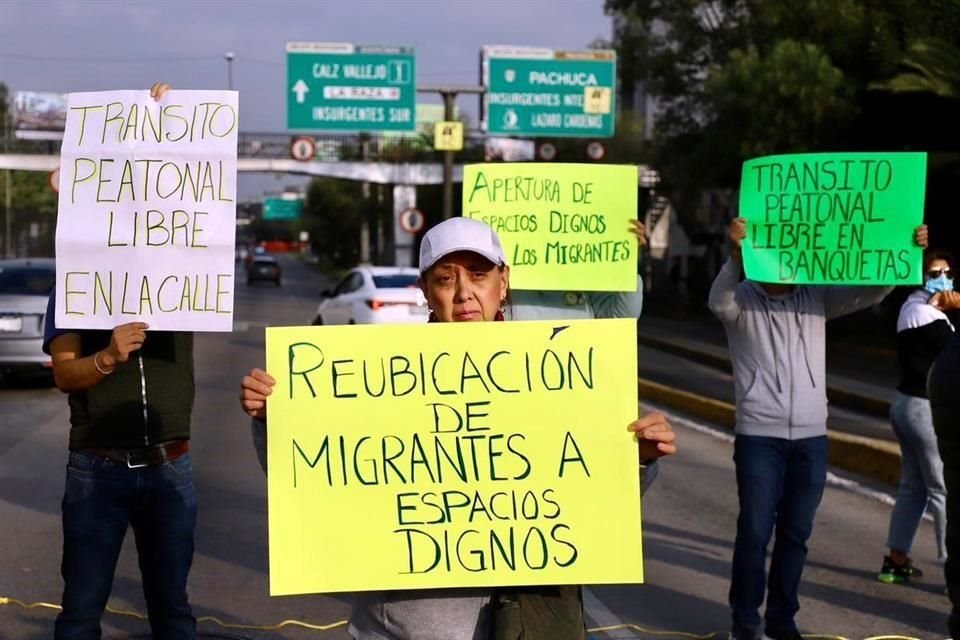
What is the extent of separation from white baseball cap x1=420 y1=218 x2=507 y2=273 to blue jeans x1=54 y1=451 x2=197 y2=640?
1.65 meters

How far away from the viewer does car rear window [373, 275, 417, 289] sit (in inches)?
771

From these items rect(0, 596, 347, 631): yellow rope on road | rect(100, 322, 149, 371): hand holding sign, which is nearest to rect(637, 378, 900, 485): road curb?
rect(0, 596, 347, 631): yellow rope on road

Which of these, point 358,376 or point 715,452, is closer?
point 358,376

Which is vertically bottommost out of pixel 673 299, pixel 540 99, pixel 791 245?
pixel 673 299

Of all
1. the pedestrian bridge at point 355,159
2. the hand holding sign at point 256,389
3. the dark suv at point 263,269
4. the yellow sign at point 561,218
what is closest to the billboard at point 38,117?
the pedestrian bridge at point 355,159

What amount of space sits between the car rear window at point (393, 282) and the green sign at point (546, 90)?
11113 millimetres

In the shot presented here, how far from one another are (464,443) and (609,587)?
13.7ft

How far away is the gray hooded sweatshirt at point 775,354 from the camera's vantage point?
5578 mm

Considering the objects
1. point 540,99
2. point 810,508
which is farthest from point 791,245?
point 540,99

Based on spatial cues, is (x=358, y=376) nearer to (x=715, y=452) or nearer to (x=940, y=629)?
(x=940, y=629)

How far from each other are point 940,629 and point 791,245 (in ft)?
6.82

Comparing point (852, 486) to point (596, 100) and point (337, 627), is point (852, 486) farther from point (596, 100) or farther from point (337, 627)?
point (596, 100)

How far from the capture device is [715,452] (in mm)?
A: 11727

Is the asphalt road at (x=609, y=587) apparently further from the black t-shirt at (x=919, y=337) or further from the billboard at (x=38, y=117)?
the billboard at (x=38, y=117)
